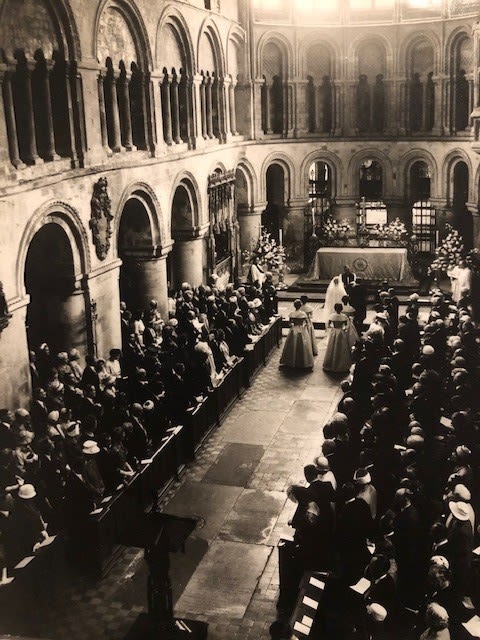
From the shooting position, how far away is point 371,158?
3084 cm

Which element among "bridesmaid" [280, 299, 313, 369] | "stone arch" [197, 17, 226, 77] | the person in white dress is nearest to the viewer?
"bridesmaid" [280, 299, 313, 369]

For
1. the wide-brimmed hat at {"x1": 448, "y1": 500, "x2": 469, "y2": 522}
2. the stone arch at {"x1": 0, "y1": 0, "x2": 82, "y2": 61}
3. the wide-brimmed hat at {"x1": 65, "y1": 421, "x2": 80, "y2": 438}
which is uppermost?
the stone arch at {"x1": 0, "y1": 0, "x2": 82, "y2": 61}

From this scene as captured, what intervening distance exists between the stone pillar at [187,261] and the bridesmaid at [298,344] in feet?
17.1

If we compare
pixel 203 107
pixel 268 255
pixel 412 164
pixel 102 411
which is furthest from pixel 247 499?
pixel 412 164

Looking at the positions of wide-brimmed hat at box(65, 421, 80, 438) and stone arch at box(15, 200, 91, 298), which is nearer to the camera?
wide-brimmed hat at box(65, 421, 80, 438)

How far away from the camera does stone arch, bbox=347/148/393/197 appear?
1204 inches

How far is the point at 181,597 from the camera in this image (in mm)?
10492

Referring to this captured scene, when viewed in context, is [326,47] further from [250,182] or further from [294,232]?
[294,232]

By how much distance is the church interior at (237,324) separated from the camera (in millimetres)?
9430

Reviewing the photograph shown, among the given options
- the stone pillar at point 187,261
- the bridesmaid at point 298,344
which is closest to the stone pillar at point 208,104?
the stone pillar at point 187,261

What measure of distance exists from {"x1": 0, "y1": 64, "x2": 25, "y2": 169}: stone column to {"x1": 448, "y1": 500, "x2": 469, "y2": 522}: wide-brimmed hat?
9.26m

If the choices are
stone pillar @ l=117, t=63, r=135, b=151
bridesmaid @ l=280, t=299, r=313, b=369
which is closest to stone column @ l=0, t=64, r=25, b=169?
stone pillar @ l=117, t=63, r=135, b=151

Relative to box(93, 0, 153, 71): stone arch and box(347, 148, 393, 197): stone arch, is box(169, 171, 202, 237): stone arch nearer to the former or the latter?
box(93, 0, 153, 71): stone arch

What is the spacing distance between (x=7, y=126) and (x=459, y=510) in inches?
385
